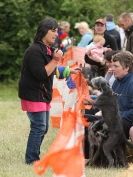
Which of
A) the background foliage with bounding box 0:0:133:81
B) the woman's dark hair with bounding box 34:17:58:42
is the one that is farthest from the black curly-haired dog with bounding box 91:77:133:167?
the background foliage with bounding box 0:0:133:81

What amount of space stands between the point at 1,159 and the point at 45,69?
4.94 feet

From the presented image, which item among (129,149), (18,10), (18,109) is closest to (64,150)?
(129,149)

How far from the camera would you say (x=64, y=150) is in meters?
6.33

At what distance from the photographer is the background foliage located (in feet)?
60.5

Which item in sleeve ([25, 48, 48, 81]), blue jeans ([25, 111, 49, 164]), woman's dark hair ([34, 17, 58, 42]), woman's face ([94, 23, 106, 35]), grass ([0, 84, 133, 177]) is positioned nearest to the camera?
grass ([0, 84, 133, 177])

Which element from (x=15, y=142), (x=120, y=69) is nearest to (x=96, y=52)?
(x=15, y=142)

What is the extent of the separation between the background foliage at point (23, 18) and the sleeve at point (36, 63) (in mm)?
10374

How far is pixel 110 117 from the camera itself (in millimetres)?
8117

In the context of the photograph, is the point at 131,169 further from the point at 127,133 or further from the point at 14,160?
the point at 14,160

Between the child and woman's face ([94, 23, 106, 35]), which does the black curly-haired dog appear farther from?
woman's face ([94, 23, 106, 35])

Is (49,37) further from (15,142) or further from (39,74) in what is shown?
(15,142)

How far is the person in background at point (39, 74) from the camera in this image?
7.93 m

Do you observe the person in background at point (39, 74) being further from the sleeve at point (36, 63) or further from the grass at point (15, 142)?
the grass at point (15, 142)

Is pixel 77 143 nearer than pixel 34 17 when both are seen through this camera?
Yes
